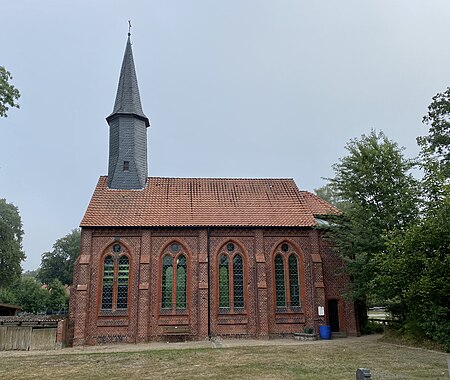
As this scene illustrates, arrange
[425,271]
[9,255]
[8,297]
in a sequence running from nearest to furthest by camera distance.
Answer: [425,271] < [9,255] < [8,297]

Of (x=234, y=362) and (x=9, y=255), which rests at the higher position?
(x=9, y=255)

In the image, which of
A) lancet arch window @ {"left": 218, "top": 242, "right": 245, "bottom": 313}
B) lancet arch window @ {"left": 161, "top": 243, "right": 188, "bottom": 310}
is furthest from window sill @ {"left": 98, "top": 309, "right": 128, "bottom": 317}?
lancet arch window @ {"left": 218, "top": 242, "right": 245, "bottom": 313}

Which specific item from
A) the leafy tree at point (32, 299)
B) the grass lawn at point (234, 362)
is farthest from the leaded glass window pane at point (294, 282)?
the leafy tree at point (32, 299)

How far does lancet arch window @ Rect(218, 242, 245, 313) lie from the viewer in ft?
75.2

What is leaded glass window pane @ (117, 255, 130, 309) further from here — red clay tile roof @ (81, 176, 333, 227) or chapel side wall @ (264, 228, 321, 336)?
chapel side wall @ (264, 228, 321, 336)

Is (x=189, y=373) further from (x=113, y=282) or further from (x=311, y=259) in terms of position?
(x=311, y=259)

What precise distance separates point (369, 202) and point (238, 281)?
335 inches

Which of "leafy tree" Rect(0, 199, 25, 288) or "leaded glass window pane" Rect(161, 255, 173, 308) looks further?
"leafy tree" Rect(0, 199, 25, 288)

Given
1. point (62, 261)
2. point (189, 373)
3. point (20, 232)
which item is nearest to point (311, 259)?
point (189, 373)

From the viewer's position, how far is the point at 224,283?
2334 centimetres

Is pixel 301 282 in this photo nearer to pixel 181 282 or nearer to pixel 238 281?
pixel 238 281

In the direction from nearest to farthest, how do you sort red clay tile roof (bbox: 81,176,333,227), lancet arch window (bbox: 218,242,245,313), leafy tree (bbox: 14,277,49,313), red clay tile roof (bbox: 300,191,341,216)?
lancet arch window (bbox: 218,242,245,313) → red clay tile roof (bbox: 81,176,333,227) → red clay tile roof (bbox: 300,191,341,216) → leafy tree (bbox: 14,277,49,313)

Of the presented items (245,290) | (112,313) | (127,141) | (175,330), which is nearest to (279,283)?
(245,290)

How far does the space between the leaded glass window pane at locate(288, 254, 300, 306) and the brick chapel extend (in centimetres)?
6
